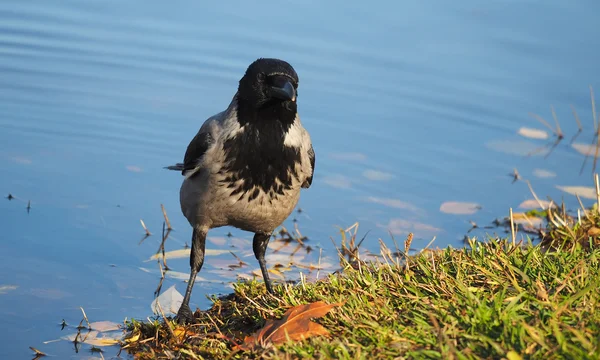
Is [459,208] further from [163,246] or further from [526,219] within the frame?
[163,246]

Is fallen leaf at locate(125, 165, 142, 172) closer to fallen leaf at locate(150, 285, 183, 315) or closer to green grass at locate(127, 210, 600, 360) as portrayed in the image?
fallen leaf at locate(150, 285, 183, 315)

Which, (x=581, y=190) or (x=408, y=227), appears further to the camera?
(x=581, y=190)

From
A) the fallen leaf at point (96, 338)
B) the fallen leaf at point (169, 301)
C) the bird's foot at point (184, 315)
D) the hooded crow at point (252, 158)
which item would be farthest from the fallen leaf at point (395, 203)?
the fallen leaf at point (96, 338)

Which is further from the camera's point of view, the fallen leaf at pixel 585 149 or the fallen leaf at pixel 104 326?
the fallen leaf at pixel 585 149

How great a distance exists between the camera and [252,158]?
5.20 metres

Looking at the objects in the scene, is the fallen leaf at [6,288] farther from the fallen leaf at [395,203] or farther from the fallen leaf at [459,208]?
the fallen leaf at [459,208]

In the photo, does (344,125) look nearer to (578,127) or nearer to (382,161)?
(382,161)

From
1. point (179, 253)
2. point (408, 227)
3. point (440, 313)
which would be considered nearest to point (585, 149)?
point (408, 227)

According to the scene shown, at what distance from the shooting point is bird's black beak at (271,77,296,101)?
506 cm

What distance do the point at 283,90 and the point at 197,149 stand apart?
2.40ft

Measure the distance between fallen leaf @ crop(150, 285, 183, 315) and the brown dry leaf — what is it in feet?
5.10

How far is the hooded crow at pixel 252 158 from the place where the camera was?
5.20m

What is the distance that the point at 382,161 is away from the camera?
28.2ft

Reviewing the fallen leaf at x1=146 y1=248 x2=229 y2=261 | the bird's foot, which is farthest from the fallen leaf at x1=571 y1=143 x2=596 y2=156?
the bird's foot
